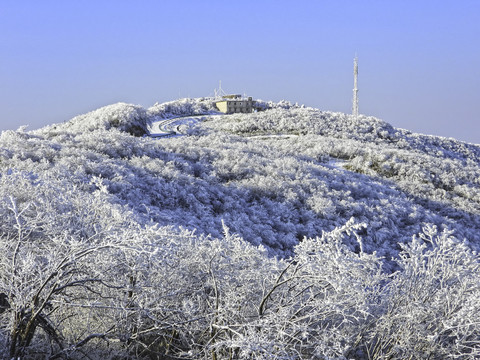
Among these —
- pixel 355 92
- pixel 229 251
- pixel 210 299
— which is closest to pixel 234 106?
pixel 355 92

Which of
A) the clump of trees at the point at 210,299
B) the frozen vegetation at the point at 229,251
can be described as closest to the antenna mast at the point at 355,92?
the frozen vegetation at the point at 229,251

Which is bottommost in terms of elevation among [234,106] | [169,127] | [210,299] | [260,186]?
[234,106]

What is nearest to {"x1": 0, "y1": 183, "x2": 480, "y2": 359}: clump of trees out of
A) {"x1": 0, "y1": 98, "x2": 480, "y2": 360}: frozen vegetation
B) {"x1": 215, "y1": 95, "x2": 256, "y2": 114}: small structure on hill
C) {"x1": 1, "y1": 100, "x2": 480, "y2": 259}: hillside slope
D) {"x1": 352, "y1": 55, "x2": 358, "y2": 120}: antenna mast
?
{"x1": 0, "y1": 98, "x2": 480, "y2": 360}: frozen vegetation

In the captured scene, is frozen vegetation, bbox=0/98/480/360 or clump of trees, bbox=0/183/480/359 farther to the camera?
frozen vegetation, bbox=0/98/480/360

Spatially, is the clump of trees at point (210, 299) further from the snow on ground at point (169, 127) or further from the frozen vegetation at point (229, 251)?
the snow on ground at point (169, 127)

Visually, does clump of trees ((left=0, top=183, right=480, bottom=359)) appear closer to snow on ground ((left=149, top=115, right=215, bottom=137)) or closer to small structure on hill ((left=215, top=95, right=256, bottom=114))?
snow on ground ((left=149, top=115, right=215, bottom=137))

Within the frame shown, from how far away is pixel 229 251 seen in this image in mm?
7316

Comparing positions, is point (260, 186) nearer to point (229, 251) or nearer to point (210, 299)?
point (229, 251)

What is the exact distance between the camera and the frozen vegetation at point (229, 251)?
16.9 feet

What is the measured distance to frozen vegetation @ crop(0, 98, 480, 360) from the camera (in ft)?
16.9

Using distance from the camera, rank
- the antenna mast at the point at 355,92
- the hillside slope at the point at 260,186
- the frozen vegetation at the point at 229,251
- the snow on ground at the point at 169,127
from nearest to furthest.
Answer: the frozen vegetation at the point at 229,251, the hillside slope at the point at 260,186, the snow on ground at the point at 169,127, the antenna mast at the point at 355,92

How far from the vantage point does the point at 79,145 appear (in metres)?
20.0

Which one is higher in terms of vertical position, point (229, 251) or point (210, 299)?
point (229, 251)

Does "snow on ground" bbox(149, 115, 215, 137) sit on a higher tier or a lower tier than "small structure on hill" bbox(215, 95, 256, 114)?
higher
